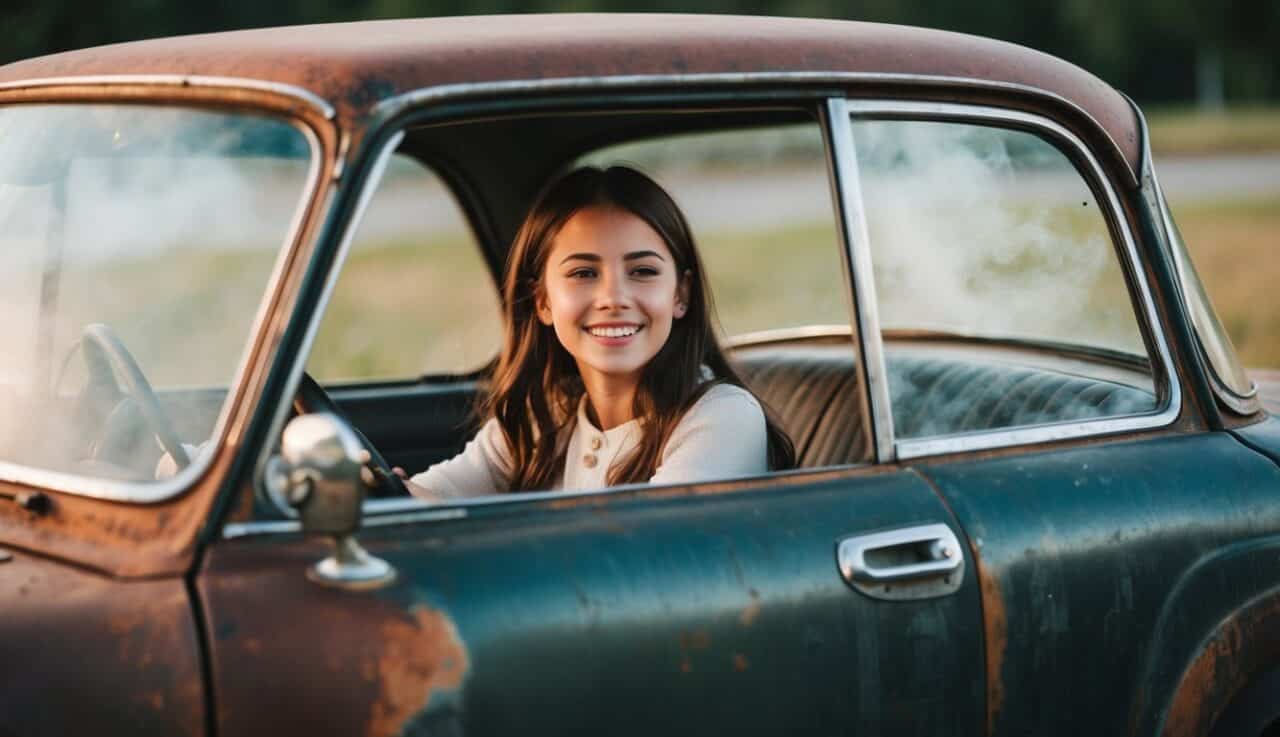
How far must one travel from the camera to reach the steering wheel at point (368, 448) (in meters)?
2.55

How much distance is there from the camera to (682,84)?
2.38m

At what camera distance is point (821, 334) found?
4.26 m

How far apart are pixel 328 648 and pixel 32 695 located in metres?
0.37

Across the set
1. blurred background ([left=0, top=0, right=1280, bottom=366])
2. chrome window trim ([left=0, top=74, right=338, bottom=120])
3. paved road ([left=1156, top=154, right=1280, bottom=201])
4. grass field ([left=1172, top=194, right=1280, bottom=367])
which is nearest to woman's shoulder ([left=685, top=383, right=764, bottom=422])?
chrome window trim ([left=0, top=74, right=338, bottom=120])

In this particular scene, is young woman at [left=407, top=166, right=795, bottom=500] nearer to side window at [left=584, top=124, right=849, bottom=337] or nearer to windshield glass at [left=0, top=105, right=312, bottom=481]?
side window at [left=584, top=124, right=849, bottom=337]

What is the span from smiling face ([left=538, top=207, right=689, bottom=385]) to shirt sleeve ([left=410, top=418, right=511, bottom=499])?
0.38 m

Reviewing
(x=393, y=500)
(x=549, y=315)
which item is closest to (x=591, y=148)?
(x=549, y=315)

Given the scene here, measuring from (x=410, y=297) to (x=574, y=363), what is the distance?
10.7 m


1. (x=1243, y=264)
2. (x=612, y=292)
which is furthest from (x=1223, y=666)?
(x=1243, y=264)

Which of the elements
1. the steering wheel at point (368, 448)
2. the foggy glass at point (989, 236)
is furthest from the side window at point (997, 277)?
the steering wheel at point (368, 448)

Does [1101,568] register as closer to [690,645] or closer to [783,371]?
[690,645]

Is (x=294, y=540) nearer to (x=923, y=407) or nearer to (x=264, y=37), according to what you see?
(x=264, y=37)

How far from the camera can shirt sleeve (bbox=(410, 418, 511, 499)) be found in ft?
10.3

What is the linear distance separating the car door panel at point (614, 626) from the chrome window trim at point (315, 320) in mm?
80
